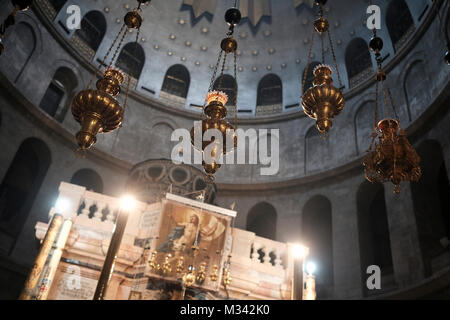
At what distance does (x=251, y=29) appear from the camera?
19406mm

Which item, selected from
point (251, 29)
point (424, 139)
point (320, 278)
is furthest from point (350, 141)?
point (251, 29)

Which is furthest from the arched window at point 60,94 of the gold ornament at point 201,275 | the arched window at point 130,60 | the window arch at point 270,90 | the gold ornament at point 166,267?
the gold ornament at point 201,275

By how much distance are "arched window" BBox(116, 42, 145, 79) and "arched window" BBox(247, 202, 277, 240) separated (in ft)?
28.0

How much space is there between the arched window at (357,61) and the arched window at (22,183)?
12.6 metres

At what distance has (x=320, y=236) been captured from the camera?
1520cm

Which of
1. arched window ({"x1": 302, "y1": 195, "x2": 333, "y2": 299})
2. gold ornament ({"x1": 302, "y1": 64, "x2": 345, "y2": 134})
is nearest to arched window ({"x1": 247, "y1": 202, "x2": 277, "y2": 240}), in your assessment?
arched window ({"x1": 302, "y1": 195, "x2": 333, "y2": 299})

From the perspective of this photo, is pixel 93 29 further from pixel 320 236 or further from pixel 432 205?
pixel 432 205

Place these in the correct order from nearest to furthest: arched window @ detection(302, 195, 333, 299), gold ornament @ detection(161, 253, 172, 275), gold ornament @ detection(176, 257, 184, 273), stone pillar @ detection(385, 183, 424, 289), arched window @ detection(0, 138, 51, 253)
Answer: gold ornament @ detection(176, 257, 184, 273), gold ornament @ detection(161, 253, 172, 275), stone pillar @ detection(385, 183, 424, 289), arched window @ detection(0, 138, 51, 253), arched window @ detection(302, 195, 333, 299)

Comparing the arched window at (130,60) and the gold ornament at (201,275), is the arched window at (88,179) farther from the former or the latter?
the gold ornament at (201,275)

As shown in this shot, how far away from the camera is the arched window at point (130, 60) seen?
59.7 feet

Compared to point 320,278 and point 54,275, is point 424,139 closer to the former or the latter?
point 320,278

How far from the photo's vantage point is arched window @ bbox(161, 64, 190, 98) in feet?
62.8

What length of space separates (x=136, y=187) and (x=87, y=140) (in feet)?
27.1

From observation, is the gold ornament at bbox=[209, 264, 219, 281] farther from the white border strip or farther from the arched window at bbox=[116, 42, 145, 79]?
the arched window at bbox=[116, 42, 145, 79]
